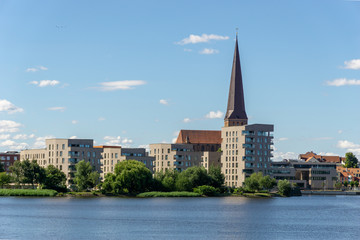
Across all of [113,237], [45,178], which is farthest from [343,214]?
[45,178]

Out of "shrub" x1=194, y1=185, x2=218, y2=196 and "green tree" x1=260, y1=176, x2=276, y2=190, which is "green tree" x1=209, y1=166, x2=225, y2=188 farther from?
"green tree" x1=260, y1=176, x2=276, y2=190

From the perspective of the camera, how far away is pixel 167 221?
106312mm

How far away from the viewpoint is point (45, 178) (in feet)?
575

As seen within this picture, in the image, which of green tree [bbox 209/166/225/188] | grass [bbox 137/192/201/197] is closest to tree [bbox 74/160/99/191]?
grass [bbox 137/192/201/197]

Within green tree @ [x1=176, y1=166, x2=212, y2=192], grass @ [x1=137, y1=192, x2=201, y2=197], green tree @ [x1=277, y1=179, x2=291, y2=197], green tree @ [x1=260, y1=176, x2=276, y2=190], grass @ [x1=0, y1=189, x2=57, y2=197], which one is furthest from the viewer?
green tree @ [x1=277, y1=179, x2=291, y2=197]

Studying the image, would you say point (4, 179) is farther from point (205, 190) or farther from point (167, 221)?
point (167, 221)

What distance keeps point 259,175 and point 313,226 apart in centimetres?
8984

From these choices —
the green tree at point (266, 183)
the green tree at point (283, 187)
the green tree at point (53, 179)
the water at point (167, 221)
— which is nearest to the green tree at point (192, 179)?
the green tree at point (266, 183)

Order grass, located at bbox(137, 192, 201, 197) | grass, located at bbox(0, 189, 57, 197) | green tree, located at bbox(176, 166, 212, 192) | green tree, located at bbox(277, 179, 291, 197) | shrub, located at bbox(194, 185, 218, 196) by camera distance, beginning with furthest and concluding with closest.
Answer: green tree, located at bbox(277, 179, 291, 197)
green tree, located at bbox(176, 166, 212, 192)
shrub, located at bbox(194, 185, 218, 196)
grass, located at bbox(0, 189, 57, 197)
grass, located at bbox(137, 192, 201, 197)

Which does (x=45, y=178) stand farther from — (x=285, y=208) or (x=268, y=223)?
(x=268, y=223)

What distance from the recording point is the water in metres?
89.8

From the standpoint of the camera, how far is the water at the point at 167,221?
89750 mm

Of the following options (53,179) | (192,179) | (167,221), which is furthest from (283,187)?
(167,221)

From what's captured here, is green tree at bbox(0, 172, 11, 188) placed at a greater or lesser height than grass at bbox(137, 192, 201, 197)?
greater
